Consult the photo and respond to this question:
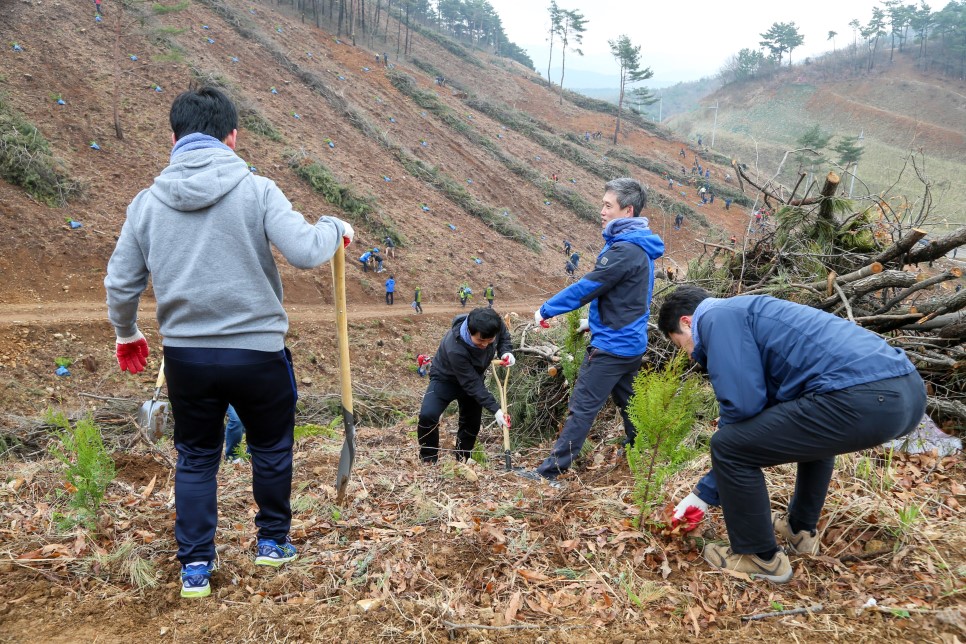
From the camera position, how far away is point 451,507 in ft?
10.9

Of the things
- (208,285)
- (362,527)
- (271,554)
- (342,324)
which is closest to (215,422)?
(208,285)

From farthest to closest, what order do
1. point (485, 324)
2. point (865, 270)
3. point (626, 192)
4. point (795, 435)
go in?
point (865, 270), point (485, 324), point (626, 192), point (795, 435)

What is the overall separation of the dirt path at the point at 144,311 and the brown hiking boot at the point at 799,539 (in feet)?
39.4

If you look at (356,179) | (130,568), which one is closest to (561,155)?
(356,179)

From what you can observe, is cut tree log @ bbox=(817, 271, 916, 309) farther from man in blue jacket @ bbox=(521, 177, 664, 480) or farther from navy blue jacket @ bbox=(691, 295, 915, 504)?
navy blue jacket @ bbox=(691, 295, 915, 504)

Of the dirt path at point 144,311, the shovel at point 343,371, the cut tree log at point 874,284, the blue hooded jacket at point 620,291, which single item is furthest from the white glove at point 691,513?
the dirt path at point 144,311

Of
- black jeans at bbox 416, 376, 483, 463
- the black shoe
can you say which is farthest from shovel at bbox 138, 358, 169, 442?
Answer: the black shoe

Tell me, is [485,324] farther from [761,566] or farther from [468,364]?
[761,566]

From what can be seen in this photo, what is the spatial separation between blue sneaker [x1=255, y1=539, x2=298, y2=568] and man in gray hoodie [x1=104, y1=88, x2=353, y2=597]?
22 centimetres

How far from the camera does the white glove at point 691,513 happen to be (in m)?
2.83

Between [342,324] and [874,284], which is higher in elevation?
[874,284]

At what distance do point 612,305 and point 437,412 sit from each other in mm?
1767

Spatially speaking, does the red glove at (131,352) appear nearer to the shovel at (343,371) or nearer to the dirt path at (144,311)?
the shovel at (343,371)

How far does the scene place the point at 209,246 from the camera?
2.30 metres
